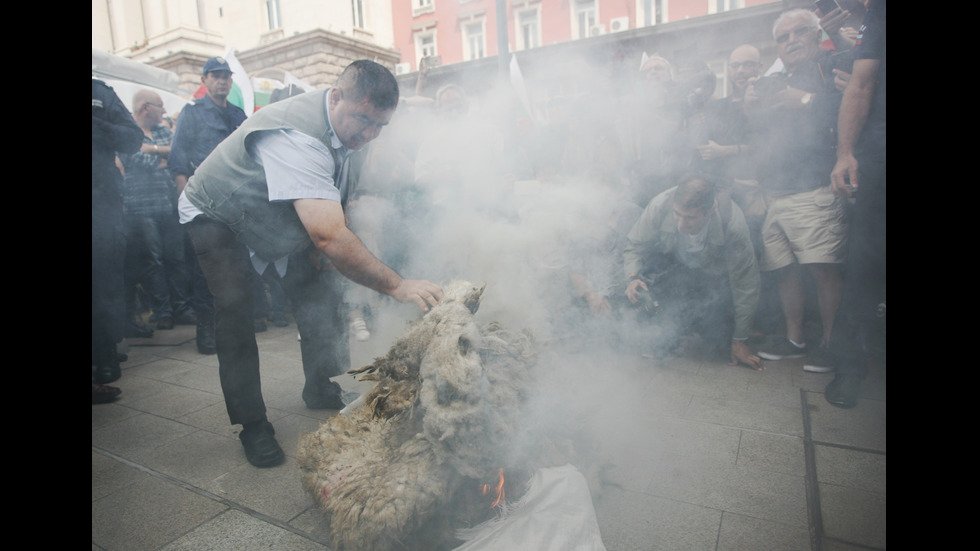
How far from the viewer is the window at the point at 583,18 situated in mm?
4848

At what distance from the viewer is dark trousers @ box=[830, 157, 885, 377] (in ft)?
8.64

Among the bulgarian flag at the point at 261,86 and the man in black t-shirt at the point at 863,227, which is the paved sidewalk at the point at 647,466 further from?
the bulgarian flag at the point at 261,86

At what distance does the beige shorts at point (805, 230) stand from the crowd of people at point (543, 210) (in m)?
0.01

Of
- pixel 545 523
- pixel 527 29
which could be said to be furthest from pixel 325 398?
pixel 527 29

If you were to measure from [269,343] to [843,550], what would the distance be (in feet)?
13.6

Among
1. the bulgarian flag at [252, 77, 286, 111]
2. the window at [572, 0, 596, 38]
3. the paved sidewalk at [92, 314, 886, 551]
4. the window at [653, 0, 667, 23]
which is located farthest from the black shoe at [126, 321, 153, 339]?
the window at [653, 0, 667, 23]

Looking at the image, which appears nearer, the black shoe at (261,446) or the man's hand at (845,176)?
the black shoe at (261,446)

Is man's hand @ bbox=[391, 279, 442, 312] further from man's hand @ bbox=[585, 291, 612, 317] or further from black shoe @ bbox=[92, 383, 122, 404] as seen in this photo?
black shoe @ bbox=[92, 383, 122, 404]

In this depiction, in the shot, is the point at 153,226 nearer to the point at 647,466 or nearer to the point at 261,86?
the point at 261,86

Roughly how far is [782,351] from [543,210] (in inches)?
76.1

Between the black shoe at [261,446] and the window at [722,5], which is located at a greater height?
the window at [722,5]

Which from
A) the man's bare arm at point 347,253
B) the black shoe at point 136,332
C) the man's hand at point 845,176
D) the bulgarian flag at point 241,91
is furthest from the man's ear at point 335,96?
the bulgarian flag at point 241,91
